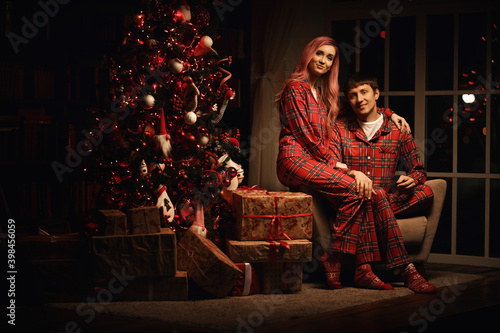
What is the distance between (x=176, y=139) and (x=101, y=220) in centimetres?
85

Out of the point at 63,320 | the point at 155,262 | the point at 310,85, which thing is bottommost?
the point at 63,320

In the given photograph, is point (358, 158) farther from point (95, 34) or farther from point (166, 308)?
point (95, 34)

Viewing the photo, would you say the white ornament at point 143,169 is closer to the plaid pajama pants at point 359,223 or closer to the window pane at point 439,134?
the plaid pajama pants at point 359,223

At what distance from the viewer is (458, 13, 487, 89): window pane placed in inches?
162

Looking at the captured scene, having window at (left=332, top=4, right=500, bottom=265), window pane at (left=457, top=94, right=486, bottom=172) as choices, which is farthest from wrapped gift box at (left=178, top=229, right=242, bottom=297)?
window pane at (left=457, top=94, right=486, bottom=172)

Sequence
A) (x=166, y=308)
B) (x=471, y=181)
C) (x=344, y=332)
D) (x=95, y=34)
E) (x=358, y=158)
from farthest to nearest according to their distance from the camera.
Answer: (x=95, y=34)
(x=471, y=181)
(x=358, y=158)
(x=166, y=308)
(x=344, y=332)

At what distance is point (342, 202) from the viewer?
133 inches

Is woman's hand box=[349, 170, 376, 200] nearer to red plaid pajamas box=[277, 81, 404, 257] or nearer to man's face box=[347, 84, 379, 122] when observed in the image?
red plaid pajamas box=[277, 81, 404, 257]

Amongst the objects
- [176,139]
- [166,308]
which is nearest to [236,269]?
[166,308]

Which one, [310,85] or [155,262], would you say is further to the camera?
[310,85]

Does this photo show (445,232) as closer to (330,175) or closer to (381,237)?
(381,237)

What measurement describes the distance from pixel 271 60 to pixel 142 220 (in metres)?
1.98

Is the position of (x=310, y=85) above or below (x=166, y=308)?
above

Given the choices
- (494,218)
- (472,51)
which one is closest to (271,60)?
(472,51)
